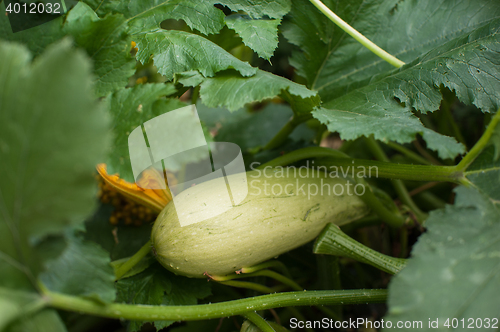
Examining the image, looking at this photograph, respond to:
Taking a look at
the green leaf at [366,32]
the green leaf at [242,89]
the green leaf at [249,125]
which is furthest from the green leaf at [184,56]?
the green leaf at [249,125]

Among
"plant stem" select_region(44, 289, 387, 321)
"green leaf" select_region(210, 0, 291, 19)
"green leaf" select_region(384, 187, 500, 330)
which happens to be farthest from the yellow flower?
"green leaf" select_region(384, 187, 500, 330)

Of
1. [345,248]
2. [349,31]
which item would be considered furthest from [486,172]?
[349,31]

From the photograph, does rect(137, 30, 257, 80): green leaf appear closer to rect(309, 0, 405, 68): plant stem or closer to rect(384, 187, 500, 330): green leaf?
rect(309, 0, 405, 68): plant stem

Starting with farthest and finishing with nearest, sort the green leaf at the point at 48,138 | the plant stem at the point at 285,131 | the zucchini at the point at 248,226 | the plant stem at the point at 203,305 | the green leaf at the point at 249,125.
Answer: the green leaf at the point at 249,125
the plant stem at the point at 285,131
the zucchini at the point at 248,226
the plant stem at the point at 203,305
the green leaf at the point at 48,138

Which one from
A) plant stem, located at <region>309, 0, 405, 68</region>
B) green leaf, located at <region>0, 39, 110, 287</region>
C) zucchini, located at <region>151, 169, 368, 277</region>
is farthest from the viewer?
plant stem, located at <region>309, 0, 405, 68</region>

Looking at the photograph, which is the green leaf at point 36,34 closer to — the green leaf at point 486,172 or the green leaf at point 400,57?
the green leaf at point 400,57

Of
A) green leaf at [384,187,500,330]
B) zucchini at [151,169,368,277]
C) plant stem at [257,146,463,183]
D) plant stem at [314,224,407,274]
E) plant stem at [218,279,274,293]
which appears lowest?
plant stem at [218,279,274,293]
